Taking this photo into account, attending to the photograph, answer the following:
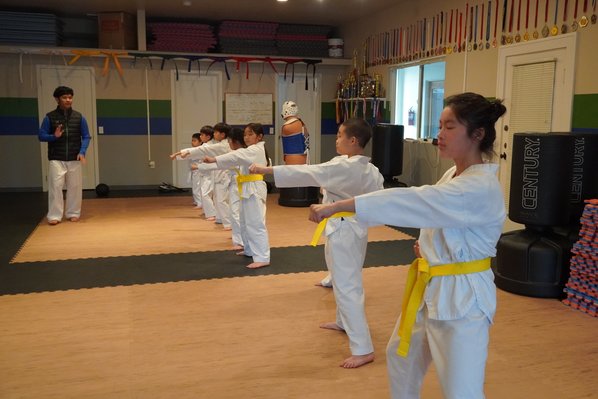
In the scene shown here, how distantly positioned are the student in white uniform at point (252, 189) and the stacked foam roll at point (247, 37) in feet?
17.2

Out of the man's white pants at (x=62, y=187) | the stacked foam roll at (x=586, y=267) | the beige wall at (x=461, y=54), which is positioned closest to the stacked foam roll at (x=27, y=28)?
the man's white pants at (x=62, y=187)

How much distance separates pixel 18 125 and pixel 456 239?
9039mm

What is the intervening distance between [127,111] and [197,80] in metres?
1.30

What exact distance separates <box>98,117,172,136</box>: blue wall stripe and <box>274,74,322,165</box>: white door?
77.2 inches

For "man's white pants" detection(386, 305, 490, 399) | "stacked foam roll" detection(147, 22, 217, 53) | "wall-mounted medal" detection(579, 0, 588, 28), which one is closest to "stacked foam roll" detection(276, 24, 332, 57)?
"stacked foam roll" detection(147, 22, 217, 53)

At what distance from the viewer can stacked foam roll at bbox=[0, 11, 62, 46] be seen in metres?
8.52

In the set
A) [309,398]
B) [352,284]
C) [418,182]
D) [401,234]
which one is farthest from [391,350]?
[418,182]

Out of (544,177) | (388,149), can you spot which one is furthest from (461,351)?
(388,149)

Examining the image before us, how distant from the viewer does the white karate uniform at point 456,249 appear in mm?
1627

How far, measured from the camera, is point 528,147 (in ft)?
13.0

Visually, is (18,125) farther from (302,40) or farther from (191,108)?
(302,40)

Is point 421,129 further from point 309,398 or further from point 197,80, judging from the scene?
point 309,398

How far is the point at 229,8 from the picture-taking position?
28.5ft

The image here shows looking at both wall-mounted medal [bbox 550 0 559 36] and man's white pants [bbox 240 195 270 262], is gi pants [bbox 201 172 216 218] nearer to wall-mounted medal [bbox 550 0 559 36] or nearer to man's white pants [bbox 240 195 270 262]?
man's white pants [bbox 240 195 270 262]
